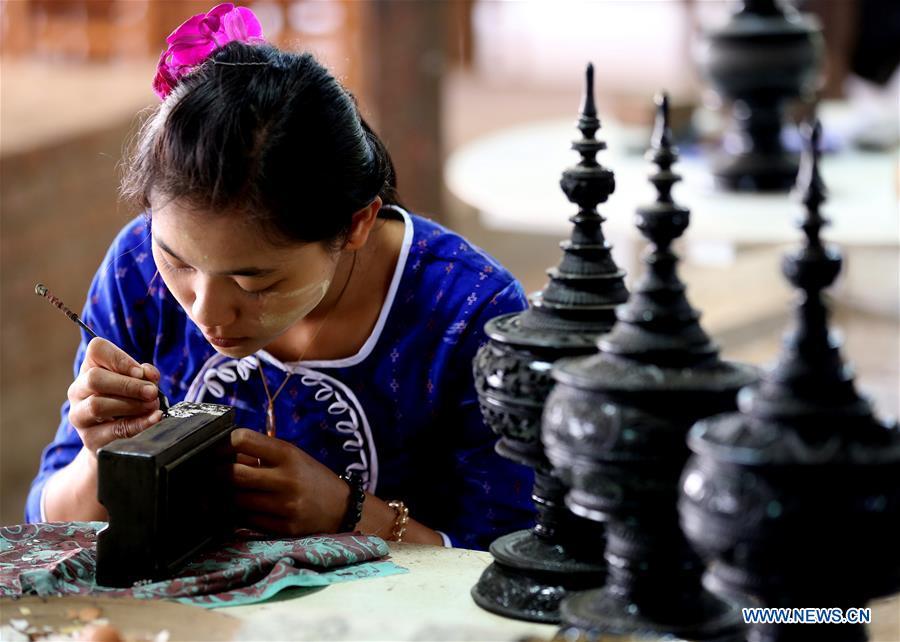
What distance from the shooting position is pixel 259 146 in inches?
53.8

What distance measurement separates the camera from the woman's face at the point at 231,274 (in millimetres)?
1326

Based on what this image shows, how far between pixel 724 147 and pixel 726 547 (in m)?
2.77

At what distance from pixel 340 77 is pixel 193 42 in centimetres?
19

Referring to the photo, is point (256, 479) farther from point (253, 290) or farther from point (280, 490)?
point (253, 290)

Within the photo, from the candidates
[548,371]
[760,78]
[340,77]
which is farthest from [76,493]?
[760,78]

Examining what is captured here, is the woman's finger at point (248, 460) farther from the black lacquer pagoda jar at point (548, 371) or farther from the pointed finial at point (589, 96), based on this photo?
the pointed finial at point (589, 96)

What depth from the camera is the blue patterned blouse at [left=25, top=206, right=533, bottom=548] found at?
5.37ft

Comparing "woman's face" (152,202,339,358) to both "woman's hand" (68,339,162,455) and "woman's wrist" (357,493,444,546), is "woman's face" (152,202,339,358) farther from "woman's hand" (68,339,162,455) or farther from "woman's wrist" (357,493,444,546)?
"woman's wrist" (357,493,444,546)

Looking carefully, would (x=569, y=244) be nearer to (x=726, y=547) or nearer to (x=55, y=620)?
(x=726, y=547)

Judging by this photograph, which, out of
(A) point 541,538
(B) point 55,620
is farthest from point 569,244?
(B) point 55,620

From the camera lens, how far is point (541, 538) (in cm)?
123

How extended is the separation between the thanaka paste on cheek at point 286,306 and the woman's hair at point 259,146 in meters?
0.05

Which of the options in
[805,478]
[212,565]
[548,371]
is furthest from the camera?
[212,565]

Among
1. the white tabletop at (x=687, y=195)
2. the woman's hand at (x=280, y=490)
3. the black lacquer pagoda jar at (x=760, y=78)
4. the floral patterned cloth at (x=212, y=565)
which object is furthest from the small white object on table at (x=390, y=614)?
the black lacquer pagoda jar at (x=760, y=78)
